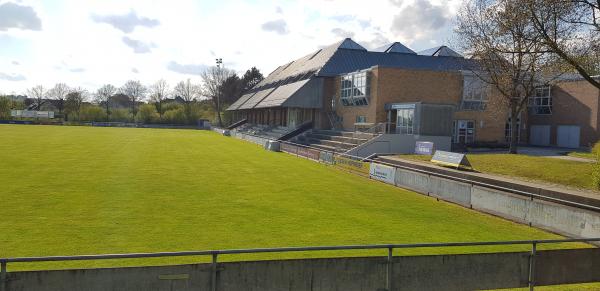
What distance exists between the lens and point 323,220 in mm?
14289

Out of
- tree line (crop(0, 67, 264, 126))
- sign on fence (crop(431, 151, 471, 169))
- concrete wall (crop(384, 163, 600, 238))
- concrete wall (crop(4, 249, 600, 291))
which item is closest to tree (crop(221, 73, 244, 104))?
tree line (crop(0, 67, 264, 126))

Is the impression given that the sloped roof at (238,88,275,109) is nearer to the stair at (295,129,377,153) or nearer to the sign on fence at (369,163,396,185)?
the stair at (295,129,377,153)

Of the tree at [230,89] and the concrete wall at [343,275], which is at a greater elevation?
the tree at [230,89]

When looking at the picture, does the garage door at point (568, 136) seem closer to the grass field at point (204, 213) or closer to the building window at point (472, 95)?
the building window at point (472, 95)

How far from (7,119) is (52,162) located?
8321 centimetres

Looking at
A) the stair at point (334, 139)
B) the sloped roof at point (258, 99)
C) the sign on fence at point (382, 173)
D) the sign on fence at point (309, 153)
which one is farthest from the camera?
the sloped roof at point (258, 99)

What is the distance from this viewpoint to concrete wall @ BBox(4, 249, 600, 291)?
19.4ft

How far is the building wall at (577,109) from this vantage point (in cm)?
3900

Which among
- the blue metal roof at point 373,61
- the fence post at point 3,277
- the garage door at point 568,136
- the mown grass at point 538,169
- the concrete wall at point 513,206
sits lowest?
the concrete wall at point 513,206

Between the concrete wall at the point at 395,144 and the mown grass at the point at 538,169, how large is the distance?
819 cm

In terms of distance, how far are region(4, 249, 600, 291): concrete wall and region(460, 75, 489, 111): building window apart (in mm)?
36516

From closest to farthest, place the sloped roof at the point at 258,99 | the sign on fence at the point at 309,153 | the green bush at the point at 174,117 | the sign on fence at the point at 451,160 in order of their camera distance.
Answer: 1. the sign on fence at the point at 451,160
2. the sign on fence at the point at 309,153
3. the sloped roof at the point at 258,99
4. the green bush at the point at 174,117

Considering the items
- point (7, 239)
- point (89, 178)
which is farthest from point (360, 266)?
point (89, 178)

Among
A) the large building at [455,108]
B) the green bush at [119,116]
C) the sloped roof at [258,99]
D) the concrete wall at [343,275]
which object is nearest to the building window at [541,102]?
the large building at [455,108]
